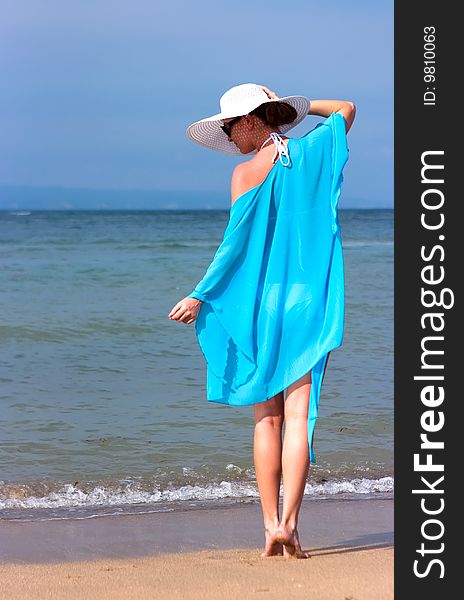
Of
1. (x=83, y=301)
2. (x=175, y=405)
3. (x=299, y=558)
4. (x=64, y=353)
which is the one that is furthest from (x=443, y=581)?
(x=83, y=301)

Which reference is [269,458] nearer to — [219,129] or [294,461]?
[294,461]

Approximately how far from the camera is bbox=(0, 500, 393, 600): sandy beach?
301 cm

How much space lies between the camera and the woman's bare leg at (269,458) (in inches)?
133

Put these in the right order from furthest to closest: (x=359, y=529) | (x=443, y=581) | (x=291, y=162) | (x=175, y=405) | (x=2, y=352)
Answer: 1. (x=2, y=352)
2. (x=175, y=405)
3. (x=359, y=529)
4. (x=291, y=162)
5. (x=443, y=581)

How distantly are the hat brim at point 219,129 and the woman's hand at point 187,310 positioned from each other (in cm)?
59

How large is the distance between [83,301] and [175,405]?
6.10 metres

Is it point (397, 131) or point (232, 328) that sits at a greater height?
point (397, 131)

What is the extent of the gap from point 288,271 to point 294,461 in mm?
605

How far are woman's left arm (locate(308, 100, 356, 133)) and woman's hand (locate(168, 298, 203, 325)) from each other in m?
0.73

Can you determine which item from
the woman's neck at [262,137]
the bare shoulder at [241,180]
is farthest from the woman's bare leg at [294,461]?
the woman's neck at [262,137]

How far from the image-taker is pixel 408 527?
2971 mm

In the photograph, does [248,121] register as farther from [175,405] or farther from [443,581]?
[175,405]

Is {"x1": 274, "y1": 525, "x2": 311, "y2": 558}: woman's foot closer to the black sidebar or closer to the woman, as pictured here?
the woman

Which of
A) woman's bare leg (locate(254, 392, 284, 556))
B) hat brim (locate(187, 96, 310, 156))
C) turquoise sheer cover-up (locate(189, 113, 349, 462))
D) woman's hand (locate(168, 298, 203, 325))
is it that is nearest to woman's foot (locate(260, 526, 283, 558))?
woman's bare leg (locate(254, 392, 284, 556))
